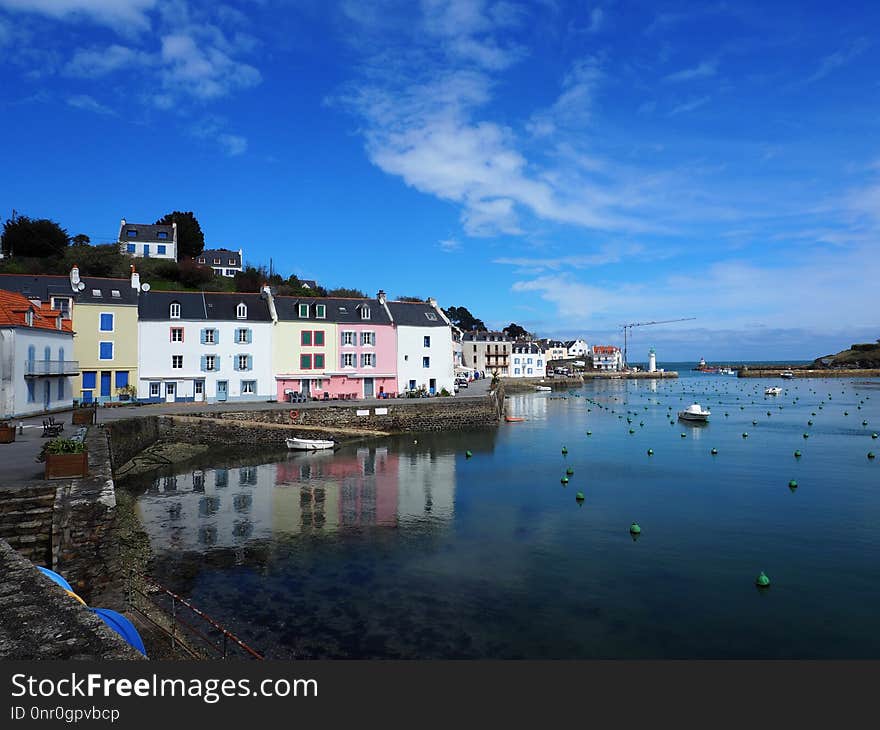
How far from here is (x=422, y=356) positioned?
63.6m

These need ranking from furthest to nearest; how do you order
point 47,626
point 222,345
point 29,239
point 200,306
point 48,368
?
1. point 29,239
2. point 200,306
3. point 222,345
4. point 48,368
5. point 47,626

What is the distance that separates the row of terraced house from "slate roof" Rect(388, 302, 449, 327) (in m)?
0.17

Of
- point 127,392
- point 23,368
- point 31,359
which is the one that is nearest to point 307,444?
point 127,392

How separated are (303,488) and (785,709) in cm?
2909

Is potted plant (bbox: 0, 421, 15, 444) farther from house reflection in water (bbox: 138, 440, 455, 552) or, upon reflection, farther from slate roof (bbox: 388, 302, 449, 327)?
slate roof (bbox: 388, 302, 449, 327)

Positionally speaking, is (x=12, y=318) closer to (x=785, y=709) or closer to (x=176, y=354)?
(x=176, y=354)

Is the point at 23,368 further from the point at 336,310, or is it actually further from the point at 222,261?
the point at 222,261

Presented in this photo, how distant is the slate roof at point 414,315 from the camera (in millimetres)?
62750

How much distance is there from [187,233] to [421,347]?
61595 mm

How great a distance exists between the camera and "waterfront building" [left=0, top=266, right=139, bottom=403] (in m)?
47.6

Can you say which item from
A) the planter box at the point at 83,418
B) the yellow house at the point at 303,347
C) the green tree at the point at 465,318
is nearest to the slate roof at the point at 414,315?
the yellow house at the point at 303,347

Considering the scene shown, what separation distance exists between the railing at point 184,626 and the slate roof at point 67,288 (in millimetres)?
39432

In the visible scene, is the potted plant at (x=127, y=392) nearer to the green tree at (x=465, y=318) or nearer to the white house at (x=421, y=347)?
the white house at (x=421, y=347)

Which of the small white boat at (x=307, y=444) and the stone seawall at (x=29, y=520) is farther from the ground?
the stone seawall at (x=29, y=520)
